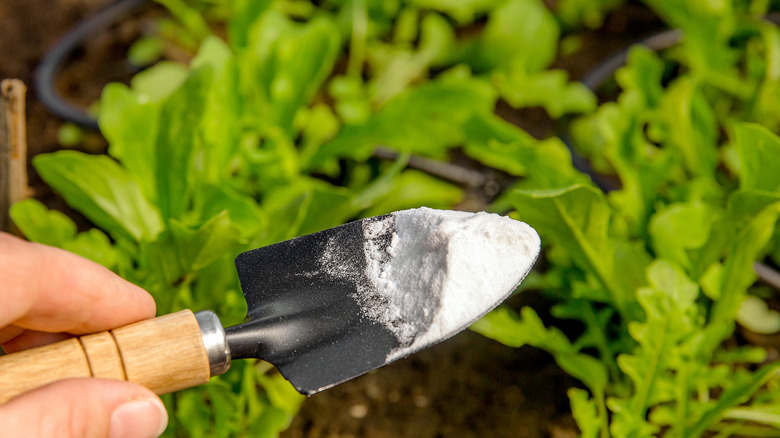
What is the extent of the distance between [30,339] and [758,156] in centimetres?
79

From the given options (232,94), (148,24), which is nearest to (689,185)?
Answer: (232,94)

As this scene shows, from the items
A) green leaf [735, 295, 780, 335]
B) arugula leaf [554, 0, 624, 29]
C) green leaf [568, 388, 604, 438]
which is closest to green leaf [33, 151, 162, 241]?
green leaf [568, 388, 604, 438]

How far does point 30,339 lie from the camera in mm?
610

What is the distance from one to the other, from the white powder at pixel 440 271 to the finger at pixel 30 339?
0.30m

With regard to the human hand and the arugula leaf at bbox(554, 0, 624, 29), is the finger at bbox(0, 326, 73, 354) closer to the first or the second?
the human hand

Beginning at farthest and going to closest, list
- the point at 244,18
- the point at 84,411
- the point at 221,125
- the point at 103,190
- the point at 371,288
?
the point at 244,18 → the point at 221,125 → the point at 103,190 → the point at 371,288 → the point at 84,411

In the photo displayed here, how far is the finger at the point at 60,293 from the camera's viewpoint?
458 millimetres

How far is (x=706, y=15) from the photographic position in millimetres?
1002

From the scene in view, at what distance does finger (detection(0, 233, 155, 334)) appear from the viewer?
1.50ft

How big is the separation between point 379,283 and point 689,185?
541 millimetres

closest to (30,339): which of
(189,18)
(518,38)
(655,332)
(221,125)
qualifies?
(221,125)

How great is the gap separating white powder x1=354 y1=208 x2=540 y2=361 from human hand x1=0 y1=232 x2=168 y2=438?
0.65 ft

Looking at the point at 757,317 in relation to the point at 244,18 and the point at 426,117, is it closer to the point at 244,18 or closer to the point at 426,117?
the point at 426,117

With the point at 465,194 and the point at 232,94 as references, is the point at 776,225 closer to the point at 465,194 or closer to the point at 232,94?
the point at 465,194
